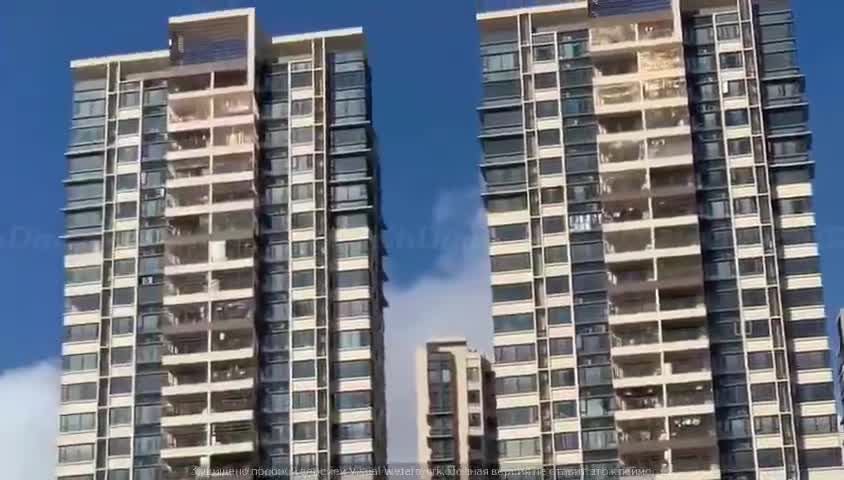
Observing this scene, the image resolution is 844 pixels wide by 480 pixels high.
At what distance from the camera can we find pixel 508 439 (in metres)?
61.9

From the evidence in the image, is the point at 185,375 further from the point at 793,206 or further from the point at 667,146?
the point at 793,206

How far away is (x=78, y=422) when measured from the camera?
212 ft

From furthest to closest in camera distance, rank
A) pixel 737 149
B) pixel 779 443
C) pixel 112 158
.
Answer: pixel 112 158 → pixel 737 149 → pixel 779 443

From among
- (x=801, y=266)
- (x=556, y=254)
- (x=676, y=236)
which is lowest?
(x=801, y=266)

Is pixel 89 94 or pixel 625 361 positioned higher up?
pixel 89 94

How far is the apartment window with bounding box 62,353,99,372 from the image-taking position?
2576 inches

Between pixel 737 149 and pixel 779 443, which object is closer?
pixel 779 443

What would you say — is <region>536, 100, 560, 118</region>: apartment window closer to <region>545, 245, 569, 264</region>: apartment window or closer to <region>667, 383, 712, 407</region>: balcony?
<region>545, 245, 569, 264</region>: apartment window

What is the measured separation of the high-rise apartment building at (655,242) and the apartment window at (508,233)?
63 millimetres

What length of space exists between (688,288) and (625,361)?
4179 millimetres

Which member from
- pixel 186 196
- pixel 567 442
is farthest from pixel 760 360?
pixel 186 196

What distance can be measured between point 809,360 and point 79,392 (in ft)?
106

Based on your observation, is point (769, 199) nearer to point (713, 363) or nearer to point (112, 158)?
point (713, 363)

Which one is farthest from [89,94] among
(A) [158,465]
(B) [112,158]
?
(A) [158,465]
